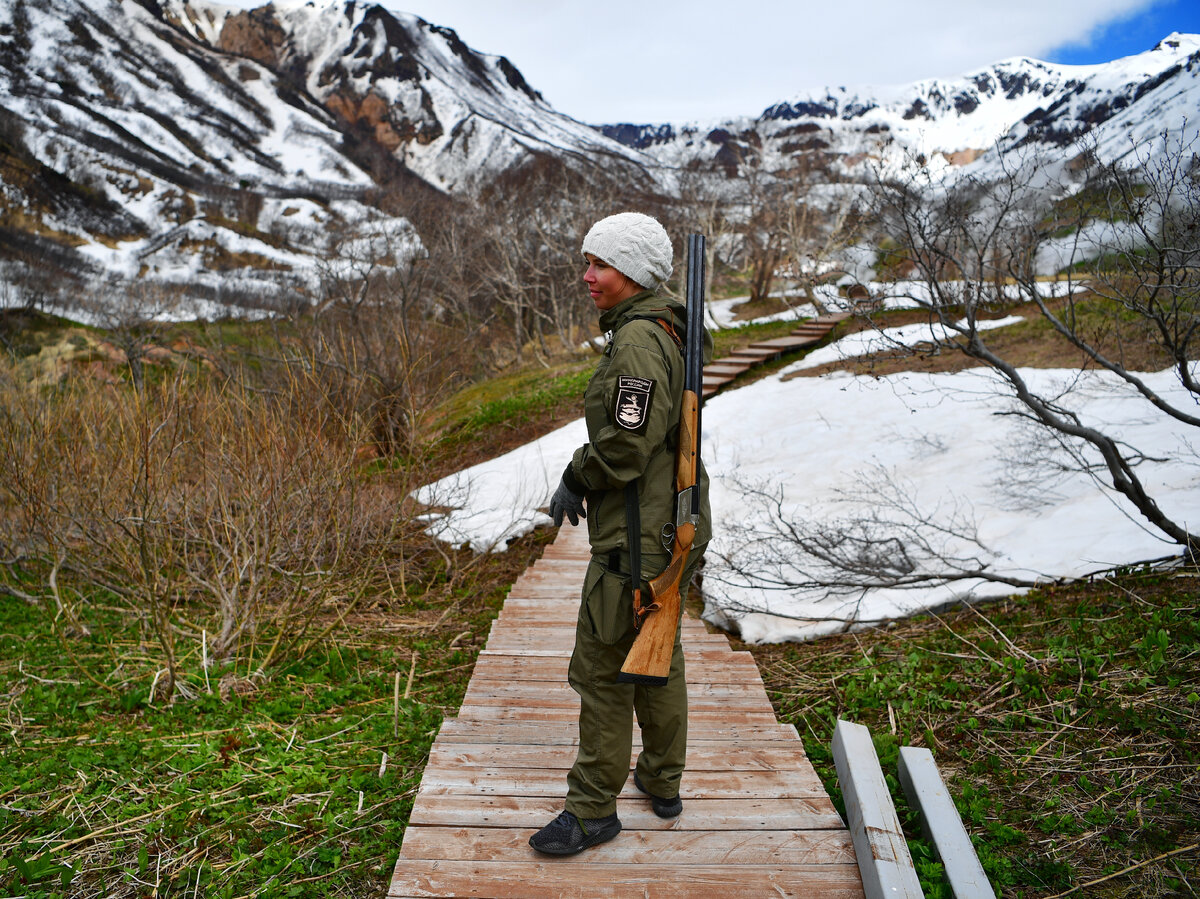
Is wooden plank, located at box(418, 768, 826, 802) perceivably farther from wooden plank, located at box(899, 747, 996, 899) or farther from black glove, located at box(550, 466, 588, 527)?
black glove, located at box(550, 466, 588, 527)

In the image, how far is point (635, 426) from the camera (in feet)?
6.82

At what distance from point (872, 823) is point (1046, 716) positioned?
1644 millimetres

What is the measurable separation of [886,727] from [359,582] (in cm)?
408

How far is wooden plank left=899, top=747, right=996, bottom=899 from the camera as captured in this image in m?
2.16

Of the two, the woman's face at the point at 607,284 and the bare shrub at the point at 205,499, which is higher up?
the woman's face at the point at 607,284

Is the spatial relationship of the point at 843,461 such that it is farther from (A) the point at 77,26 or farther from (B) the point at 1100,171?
(A) the point at 77,26

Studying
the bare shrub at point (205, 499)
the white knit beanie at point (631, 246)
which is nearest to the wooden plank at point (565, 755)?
the white knit beanie at point (631, 246)

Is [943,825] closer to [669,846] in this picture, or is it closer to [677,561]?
[669,846]

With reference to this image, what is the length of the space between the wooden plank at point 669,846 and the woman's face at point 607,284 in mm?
1664

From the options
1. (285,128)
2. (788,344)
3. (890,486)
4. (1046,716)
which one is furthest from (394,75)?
(1046,716)

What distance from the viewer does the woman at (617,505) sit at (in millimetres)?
2146

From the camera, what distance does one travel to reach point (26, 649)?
5723 mm

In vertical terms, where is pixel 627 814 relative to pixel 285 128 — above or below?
below

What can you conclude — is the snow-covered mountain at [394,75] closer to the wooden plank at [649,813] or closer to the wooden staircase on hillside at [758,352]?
the wooden staircase on hillside at [758,352]
